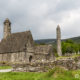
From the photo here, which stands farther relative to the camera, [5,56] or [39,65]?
[5,56]

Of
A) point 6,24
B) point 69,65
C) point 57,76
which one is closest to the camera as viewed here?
point 57,76

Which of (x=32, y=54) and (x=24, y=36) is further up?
(x=24, y=36)

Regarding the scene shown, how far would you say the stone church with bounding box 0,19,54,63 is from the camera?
53688 mm

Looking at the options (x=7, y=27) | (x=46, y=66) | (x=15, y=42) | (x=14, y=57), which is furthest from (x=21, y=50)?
(x=46, y=66)

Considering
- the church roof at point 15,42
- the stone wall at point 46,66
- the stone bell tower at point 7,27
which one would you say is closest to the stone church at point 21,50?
the church roof at point 15,42

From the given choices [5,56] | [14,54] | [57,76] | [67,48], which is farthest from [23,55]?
[67,48]

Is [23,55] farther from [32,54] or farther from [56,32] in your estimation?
[56,32]

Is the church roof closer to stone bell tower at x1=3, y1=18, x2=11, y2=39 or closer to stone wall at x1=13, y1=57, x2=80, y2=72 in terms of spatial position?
stone bell tower at x1=3, y1=18, x2=11, y2=39

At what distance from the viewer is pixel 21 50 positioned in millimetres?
53594

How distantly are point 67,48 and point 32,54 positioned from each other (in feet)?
198

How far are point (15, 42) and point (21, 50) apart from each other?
4477mm

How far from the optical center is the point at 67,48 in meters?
114

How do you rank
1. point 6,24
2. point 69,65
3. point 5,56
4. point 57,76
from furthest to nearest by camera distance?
point 6,24, point 5,56, point 69,65, point 57,76

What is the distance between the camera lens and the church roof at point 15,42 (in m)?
54.7
